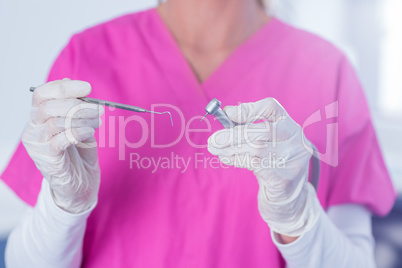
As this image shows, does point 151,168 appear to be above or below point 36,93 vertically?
below

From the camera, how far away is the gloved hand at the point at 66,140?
0.55 m

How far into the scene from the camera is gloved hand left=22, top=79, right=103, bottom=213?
55 centimetres

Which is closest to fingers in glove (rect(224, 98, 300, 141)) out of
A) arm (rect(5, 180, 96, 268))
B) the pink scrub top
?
the pink scrub top

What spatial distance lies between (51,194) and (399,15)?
1384 mm

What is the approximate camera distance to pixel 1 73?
3.02 ft

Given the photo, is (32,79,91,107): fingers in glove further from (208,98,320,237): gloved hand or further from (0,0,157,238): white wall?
(0,0,157,238): white wall

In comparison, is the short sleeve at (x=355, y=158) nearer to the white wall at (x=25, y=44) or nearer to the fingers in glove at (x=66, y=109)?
the fingers in glove at (x=66, y=109)

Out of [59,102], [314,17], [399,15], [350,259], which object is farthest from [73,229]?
[399,15]

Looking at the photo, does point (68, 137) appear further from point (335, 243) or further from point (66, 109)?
point (335, 243)

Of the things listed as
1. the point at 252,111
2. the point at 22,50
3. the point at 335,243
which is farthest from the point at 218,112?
the point at 22,50

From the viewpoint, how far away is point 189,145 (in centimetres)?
69

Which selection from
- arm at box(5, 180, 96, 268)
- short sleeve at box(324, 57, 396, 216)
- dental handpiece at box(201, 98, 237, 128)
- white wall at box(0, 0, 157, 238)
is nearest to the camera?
dental handpiece at box(201, 98, 237, 128)

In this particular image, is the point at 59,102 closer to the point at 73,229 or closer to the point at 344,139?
the point at 73,229

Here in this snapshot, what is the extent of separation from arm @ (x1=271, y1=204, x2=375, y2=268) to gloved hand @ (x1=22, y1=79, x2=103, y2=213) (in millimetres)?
295
